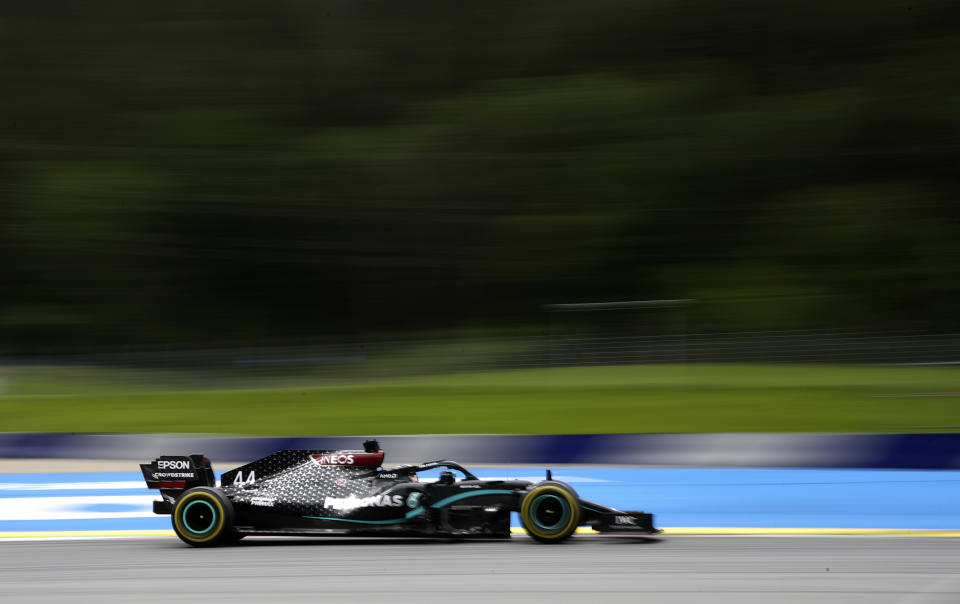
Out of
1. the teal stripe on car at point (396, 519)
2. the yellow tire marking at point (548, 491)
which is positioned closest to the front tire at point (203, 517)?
the teal stripe on car at point (396, 519)

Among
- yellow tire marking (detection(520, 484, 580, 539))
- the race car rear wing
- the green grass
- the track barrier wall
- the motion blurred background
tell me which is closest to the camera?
yellow tire marking (detection(520, 484, 580, 539))

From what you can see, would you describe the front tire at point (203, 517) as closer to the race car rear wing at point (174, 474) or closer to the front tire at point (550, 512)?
the race car rear wing at point (174, 474)

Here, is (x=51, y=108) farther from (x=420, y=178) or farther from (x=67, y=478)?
(x=67, y=478)

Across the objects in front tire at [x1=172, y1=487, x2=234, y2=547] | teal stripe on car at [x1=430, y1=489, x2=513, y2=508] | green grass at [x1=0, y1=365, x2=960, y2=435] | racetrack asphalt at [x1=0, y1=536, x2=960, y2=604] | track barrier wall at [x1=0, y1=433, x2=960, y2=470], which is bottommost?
racetrack asphalt at [x1=0, y1=536, x2=960, y2=604]

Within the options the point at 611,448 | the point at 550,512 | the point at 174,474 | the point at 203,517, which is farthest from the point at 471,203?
the point at 550,512

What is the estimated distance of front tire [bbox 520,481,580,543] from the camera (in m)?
6.22

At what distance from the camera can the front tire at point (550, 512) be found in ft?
20.4

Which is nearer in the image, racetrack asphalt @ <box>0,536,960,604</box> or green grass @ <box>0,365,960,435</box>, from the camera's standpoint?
racetrack asphalt @ <box>0,536,960,604</box>

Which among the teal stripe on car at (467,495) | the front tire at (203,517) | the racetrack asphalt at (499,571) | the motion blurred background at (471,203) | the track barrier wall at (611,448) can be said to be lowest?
the racetrack asphalt at (499,571)

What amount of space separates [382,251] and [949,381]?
47.7 ft

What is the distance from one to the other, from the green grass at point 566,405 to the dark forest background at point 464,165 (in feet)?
9.92

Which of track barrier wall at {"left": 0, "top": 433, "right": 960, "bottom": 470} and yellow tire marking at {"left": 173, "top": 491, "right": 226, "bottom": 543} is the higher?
track barrier wall at {"left": 0, "top": 433, "right": 960, "bottom": 470}

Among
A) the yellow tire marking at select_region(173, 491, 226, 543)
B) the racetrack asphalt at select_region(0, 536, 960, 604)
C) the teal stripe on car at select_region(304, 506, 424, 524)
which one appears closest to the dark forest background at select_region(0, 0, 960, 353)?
the racetrack asphalt at select_region(0, 536, 960, 604)

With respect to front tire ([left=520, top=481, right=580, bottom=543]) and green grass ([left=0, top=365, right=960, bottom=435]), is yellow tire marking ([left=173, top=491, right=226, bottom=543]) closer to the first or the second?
front tire ([left=520, top=481, right=580, bottom=543])
